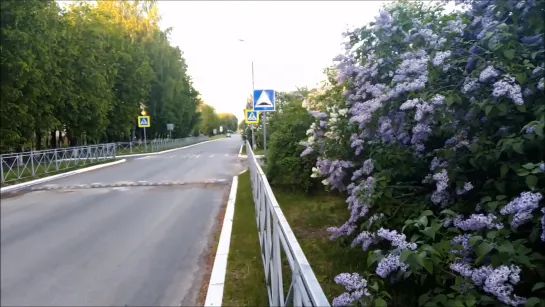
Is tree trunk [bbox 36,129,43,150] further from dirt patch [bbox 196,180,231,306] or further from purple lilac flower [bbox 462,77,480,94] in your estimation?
purple lilac flower [bbox 462,77,480,94]

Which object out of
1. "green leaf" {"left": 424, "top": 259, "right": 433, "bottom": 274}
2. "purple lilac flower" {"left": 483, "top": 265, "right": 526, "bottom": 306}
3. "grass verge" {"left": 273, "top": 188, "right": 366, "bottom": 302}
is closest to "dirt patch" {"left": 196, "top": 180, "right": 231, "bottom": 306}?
"grass verge" {"left": 273, "top": 188, "right": 366, "bottom": 302}

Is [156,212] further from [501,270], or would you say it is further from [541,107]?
[541,107]

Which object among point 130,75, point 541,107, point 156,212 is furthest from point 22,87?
point 541,107

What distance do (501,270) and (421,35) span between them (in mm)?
1833

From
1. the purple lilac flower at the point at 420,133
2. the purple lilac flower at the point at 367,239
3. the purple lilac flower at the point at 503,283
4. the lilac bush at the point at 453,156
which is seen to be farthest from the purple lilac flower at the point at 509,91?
the purple lilac flower at the point at 367,239

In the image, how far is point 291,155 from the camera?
26.5 ft

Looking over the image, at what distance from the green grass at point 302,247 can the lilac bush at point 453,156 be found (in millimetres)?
321

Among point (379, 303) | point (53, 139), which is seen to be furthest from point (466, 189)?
point (53, 139)

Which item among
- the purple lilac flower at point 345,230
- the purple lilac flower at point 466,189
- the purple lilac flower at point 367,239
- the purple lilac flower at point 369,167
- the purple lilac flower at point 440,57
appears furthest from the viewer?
the purple lilac flower at point 345,230

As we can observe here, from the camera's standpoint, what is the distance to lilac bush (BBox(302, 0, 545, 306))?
1977 millimetres

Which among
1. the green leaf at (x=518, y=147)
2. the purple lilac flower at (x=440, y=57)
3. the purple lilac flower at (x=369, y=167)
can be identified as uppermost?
the purple lilac flower at (x=440, y=57)

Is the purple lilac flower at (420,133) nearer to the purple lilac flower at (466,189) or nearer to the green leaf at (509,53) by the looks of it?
the purple lilac flower at (466,189)

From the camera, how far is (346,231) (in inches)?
147

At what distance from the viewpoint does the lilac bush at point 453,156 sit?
1.98 meters
